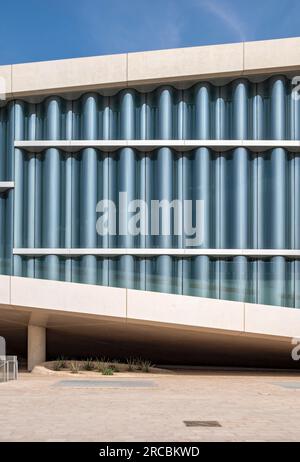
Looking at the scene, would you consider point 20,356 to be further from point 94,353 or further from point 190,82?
point 190,82

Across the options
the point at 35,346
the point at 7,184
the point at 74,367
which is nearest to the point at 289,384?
the point at 74,367

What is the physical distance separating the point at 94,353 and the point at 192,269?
24.7ft

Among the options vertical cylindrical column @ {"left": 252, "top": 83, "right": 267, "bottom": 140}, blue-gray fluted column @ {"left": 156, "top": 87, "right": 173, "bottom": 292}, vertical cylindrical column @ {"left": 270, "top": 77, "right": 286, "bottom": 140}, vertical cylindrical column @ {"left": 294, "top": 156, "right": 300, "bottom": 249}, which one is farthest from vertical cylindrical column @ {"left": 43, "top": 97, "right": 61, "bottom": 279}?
vertical cylindrical column @ {"left": 294, "top": 156, "right": 300, "bottom": 249}

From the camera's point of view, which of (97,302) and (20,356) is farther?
(20,356)

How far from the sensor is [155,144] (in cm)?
2138

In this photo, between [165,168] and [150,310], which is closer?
[150,310]

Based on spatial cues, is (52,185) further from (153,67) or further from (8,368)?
(8,368)

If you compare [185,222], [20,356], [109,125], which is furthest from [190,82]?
[20,356]

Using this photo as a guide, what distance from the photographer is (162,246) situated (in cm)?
2100

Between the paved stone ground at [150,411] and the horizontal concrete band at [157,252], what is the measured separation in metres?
5.12

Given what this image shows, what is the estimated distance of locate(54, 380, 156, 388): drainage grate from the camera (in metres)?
15.9

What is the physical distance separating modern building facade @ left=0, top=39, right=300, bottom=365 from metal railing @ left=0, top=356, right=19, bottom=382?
12.7 feet

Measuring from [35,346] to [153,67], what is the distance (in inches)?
458
